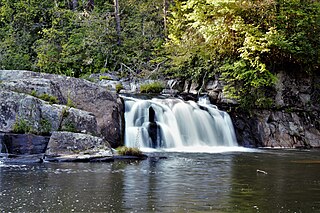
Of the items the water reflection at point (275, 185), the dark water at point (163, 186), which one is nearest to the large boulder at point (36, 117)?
the dark water at point (163, 186)

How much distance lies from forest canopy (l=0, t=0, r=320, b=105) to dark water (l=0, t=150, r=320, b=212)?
845 cm

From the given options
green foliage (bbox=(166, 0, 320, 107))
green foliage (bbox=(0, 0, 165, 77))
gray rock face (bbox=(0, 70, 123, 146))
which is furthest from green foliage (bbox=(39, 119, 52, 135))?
green foliage (bbox=(0, 0, 165, 77))

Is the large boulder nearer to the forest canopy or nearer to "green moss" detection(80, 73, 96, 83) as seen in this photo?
"green moss" detection(80, 73, 96, 83)

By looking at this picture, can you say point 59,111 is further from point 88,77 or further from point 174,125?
point 88,77

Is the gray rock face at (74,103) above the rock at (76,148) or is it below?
above

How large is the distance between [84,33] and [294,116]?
532 inches

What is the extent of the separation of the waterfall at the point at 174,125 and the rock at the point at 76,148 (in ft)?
10.5

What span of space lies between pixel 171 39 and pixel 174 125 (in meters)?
8.72

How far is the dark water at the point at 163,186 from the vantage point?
25.5 ft

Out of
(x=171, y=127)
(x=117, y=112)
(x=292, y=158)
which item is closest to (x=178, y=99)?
(x=171, y=127)

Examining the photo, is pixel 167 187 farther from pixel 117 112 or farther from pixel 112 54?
pixel 112 54

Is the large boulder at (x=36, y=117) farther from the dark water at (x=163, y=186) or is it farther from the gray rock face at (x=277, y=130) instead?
the gray rock face at (x=277, y=130)

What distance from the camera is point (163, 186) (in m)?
9.66

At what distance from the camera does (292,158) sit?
50.7 ft
